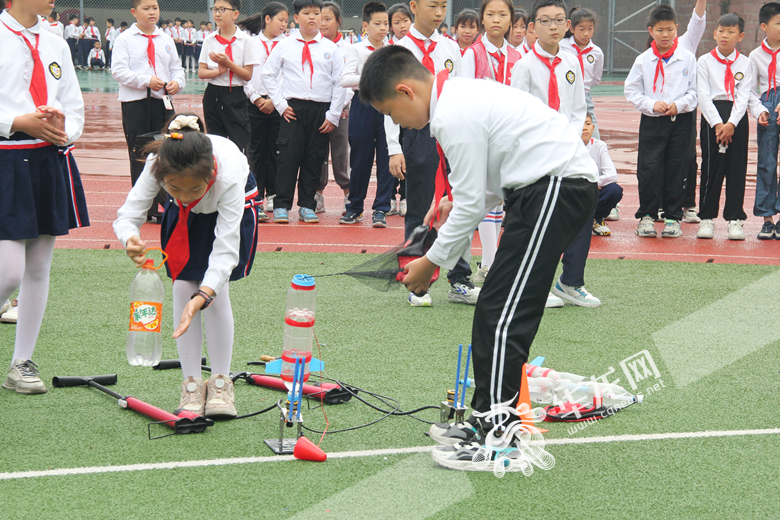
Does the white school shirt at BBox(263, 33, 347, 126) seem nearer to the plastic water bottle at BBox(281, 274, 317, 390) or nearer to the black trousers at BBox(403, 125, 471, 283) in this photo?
the black trousers at BBox(403, 125, 471, 283)

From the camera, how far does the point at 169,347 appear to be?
15.9 ft

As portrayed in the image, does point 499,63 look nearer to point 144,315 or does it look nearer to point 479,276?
point 479,276

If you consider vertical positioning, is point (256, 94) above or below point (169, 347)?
above

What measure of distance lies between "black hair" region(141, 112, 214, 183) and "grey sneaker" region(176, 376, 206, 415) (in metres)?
0.97

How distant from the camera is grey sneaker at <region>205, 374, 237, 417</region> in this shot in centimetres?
368

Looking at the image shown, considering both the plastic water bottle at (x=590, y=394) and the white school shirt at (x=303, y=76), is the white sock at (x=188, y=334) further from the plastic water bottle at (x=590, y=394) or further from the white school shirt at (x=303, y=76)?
Result: the white school shirt at (x=303, y=76)

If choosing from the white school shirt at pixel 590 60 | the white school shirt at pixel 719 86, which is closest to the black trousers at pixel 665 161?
the white school shirt at pixel 719 86

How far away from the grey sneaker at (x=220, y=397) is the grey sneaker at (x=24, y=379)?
89 centimetres

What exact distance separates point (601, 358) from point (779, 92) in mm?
4840

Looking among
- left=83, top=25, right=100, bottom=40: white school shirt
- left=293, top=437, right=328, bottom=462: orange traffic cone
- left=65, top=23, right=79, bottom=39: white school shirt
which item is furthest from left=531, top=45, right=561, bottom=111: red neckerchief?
left=83, top=25, right=100, bottom=40: white school shirt

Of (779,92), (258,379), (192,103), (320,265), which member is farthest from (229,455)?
(192,103)

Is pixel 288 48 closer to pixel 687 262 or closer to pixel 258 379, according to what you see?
pixel 687 262

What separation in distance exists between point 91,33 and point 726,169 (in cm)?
2947

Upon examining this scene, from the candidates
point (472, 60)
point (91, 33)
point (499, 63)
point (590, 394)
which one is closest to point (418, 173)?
point (472, 60)
